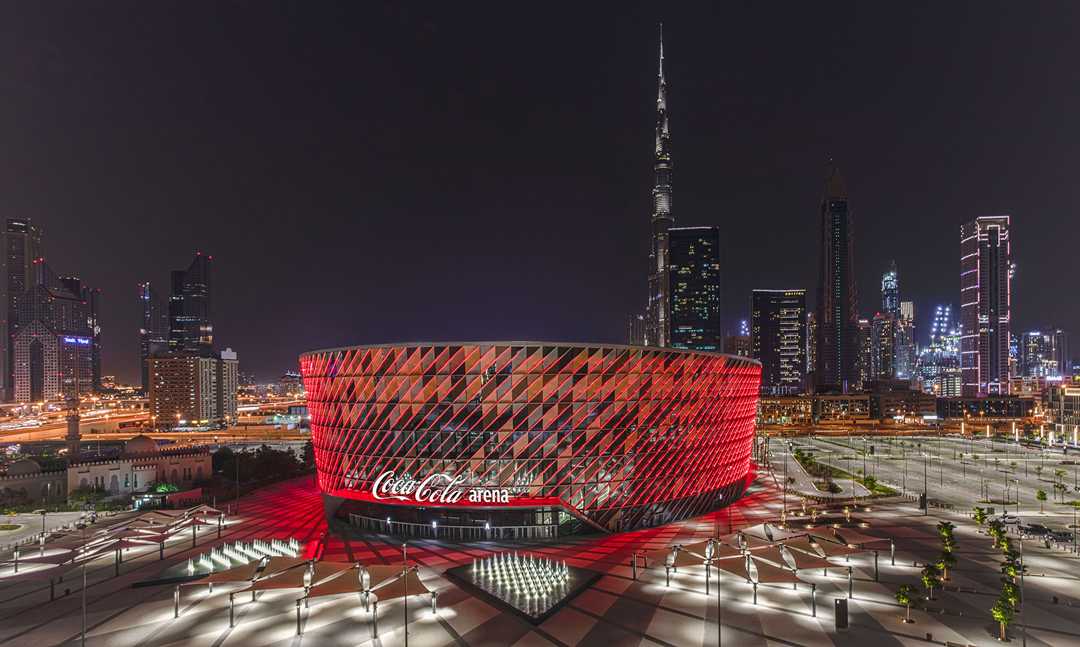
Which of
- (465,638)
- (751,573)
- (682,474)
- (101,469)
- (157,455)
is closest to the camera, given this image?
(465,638)

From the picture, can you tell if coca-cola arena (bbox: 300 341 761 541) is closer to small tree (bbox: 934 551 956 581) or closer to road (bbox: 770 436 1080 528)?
small tree (bbox: 934 551 956 581)

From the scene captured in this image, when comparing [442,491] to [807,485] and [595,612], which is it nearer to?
[595,612]

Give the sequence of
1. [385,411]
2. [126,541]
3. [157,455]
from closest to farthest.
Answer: [126,541] < [385,411] < [157,455]

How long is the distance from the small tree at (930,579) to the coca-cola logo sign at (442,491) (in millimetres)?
35771

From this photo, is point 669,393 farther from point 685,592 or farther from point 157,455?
point 157,455

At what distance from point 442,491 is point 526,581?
17.8 m

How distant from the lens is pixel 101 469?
3622 inches

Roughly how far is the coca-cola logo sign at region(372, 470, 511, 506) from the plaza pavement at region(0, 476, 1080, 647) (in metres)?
5.26

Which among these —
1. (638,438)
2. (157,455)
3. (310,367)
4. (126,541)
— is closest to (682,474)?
(638,438)

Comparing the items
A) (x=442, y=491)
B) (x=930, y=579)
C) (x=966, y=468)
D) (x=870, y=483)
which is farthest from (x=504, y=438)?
(x=966, y=468)

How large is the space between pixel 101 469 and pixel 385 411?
62.6 metres

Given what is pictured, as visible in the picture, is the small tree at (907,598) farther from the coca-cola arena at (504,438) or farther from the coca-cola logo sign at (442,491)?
the coca-cola logo sign at (442,491)

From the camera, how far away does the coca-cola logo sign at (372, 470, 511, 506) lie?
5916cm

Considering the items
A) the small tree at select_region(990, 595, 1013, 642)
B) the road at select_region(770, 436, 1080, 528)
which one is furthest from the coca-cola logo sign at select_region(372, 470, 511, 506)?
the road at select_region(770, 436, 1080, 528)
